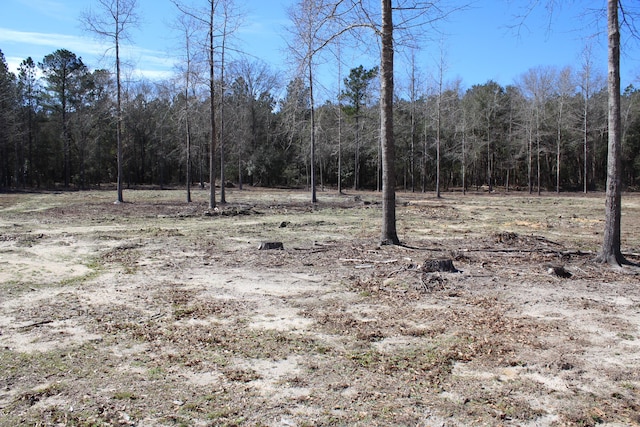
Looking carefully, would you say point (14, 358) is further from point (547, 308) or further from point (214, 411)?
point (547, 308)

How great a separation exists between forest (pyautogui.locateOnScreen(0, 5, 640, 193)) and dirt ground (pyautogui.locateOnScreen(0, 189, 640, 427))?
30.9 meters

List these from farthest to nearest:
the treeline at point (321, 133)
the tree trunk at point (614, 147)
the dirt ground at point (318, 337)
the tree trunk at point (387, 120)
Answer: the treeline at point (321, 133) < the tree trunk at point (387, 120) < the tree trunk at point (614, 147) < the dirt ground at point (318, 337)

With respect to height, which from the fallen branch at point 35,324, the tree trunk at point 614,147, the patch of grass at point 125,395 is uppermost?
the tree trunk at point 614,147

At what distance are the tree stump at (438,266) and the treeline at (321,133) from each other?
30.9m

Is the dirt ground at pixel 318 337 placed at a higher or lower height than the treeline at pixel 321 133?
lower

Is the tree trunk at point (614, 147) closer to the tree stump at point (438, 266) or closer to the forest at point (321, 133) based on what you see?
the tree stump at point (438, 266)

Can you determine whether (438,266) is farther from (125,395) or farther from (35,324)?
(35,324)

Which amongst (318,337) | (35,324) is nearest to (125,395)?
(318,337)

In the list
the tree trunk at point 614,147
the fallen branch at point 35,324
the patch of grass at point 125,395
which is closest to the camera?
the patch of grass at point 125,395

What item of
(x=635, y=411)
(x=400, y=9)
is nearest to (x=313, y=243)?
(x=400, y=9)

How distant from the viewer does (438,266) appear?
8391 millimetres

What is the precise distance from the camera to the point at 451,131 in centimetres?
4784

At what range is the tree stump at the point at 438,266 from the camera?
8344 millimetres

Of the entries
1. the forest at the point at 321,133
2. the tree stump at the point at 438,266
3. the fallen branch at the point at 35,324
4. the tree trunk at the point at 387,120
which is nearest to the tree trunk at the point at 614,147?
the tree stump at the point at 438,266
